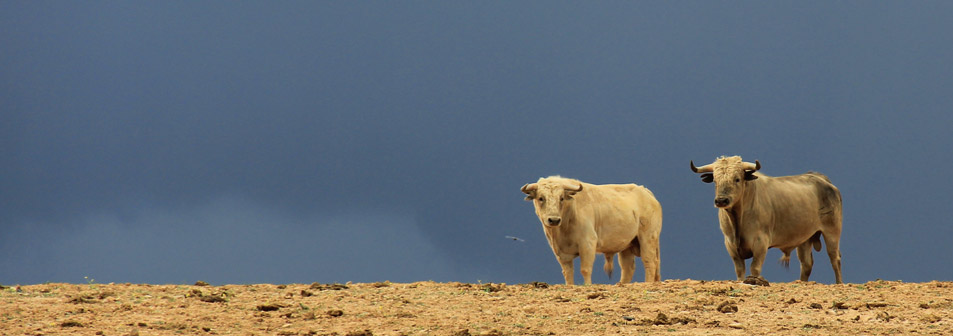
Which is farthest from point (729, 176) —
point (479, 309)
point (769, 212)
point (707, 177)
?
point (479, 309)

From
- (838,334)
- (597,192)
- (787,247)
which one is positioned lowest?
(838,334)

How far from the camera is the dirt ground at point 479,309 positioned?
11.5 meters

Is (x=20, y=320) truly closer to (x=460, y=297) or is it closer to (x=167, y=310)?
(x=167, y=310)

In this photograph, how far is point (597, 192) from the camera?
19469mm

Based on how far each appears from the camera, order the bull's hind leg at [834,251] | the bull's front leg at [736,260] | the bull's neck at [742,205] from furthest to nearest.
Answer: the bull's hind leg at [834,251]
the bull's front leg at [736,260]
the bull's neck at [742,205]

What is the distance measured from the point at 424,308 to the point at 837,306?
15.9 ft

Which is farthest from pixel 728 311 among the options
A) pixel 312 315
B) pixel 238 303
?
pixel 238 303

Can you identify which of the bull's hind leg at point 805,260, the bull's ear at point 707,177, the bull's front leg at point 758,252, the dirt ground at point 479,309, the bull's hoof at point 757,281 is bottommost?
the dirt ground at point 479,309

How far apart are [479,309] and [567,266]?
5786 mm

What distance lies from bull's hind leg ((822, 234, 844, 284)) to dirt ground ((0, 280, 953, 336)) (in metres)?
5.07

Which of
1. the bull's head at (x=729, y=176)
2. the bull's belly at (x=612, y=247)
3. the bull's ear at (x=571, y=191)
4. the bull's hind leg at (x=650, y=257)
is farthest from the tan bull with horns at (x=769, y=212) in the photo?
the bull's hind leg at (x=650, y=257)

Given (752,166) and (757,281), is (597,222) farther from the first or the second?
(757,281)

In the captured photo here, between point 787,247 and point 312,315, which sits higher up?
point 787,247

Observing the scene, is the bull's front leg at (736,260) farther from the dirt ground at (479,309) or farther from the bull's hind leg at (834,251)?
the dirt ground at (479,309)
